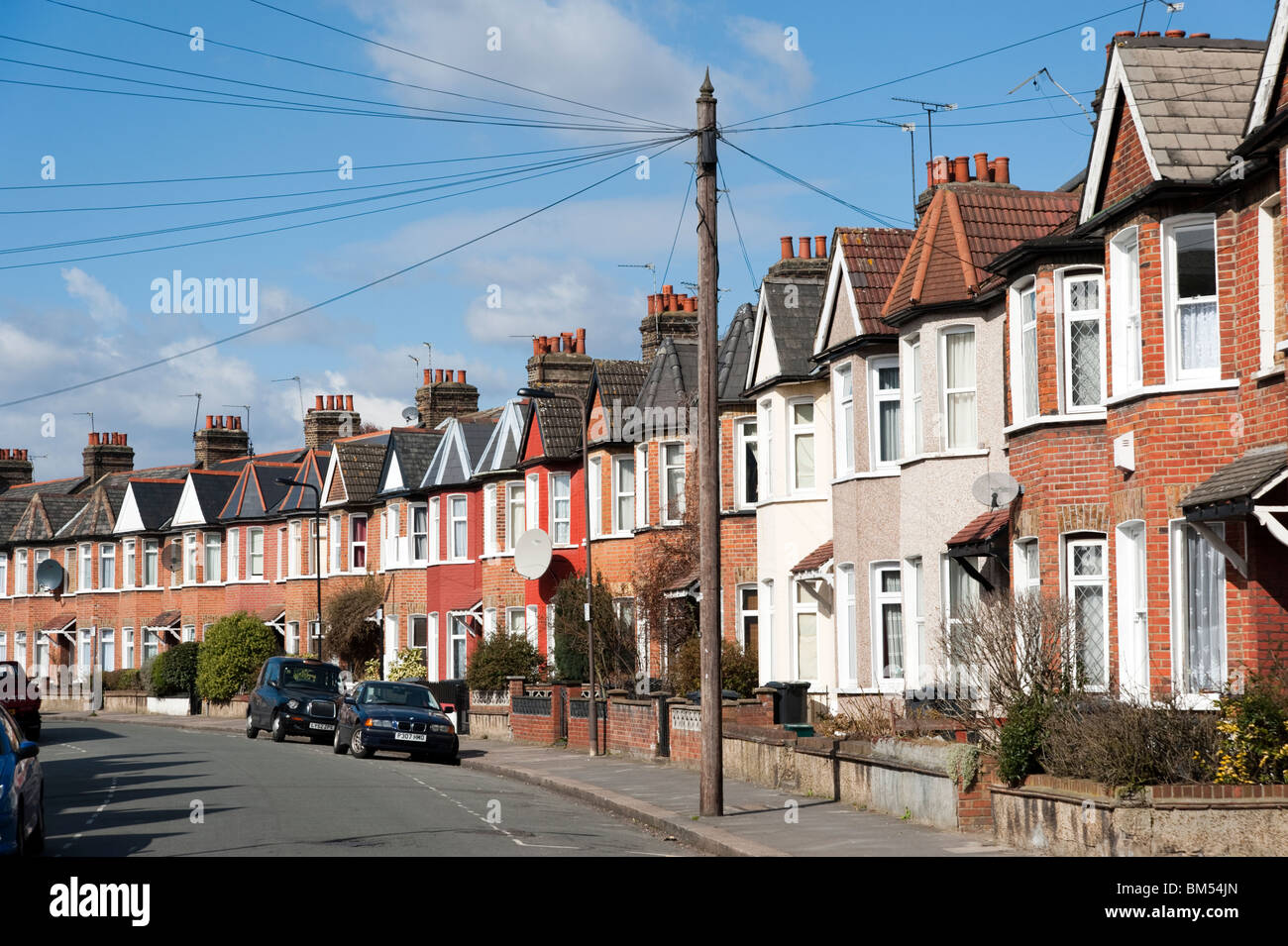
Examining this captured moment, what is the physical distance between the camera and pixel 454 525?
48.6m

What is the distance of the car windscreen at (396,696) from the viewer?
32.1m

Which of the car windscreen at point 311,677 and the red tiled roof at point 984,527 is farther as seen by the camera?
the car windscreen at point 311,677

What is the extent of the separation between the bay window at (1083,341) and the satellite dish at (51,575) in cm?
6238

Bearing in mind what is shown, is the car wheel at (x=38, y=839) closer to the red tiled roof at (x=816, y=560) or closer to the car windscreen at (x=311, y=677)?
the red tiled roof at (x=816, y=560)

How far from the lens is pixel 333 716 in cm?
3747

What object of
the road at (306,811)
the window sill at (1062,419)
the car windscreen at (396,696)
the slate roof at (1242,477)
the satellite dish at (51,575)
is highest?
the window sill at (1062,419)

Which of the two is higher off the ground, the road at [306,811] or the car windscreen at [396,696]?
the car windscreen at [396,696]

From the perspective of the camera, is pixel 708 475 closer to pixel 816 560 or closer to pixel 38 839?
pixel 38 839

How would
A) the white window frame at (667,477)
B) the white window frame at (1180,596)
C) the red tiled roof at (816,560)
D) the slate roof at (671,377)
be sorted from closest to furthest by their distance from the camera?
the white window frame at (1180,596), the red tiled roof at (816,560), the white window frame at (667,477), the slate roof at (671,377)

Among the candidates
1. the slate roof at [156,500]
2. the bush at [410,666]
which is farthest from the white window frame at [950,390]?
the slate roof at [156,500]

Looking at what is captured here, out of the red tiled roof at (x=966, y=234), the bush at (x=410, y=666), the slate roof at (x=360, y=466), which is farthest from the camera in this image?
the slate roof at (x=360, y=466)

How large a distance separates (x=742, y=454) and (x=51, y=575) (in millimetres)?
49084
